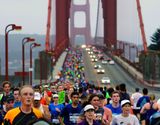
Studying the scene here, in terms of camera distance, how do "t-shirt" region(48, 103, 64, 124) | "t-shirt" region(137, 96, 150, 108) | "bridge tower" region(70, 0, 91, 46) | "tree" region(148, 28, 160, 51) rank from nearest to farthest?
"t-shirt" region(48, 103, 64, 124)
"t-shirt" region(137, 96, 150, 108)
"tree" region(148, 28, 160, 51)
"bridge tower" region(70, 0, 91, 46)

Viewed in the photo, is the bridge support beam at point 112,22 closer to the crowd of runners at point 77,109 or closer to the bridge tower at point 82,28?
the bridge tower at point 82,28

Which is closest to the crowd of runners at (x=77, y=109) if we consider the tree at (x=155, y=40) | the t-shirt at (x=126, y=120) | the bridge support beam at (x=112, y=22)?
the t-shirt at (x=126, y=120)

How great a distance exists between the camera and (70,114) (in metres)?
8.95

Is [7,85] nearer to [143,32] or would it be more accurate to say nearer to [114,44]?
[143,32]

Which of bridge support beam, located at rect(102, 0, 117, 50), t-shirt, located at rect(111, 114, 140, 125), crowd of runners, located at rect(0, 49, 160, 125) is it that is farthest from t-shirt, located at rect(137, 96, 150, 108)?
bridge support beam, located at rect(102, 0, 117, 50)

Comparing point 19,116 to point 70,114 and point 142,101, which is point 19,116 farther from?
point 142,101

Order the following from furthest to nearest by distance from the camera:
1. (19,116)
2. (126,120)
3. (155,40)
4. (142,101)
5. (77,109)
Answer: (155,40), (142,101), (77,109), (126,120), (19,116)

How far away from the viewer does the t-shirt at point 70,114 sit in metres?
8.88

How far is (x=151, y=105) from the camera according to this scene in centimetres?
930

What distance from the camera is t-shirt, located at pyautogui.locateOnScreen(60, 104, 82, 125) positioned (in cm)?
888

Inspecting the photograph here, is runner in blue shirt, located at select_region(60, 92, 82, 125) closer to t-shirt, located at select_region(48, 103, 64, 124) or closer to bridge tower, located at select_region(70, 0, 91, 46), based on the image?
t-shirt, located at select_region(48, 103, 64, 124)

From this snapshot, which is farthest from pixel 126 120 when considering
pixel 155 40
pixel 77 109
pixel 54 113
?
pixel 155 40

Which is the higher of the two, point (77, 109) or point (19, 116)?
point (19, 116)

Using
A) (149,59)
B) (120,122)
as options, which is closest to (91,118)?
(120,122)
